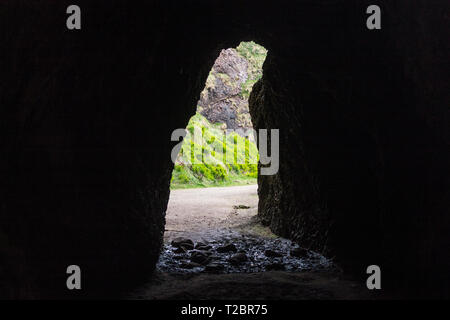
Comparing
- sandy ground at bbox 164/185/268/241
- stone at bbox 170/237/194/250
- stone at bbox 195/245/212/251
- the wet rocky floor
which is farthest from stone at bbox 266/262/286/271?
sandy ground at bbox 164/185/268/241

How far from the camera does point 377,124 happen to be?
428 centimetres

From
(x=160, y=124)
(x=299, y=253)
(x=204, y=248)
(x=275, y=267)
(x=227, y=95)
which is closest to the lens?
(x=160, y=124)

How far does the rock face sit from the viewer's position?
133 ft

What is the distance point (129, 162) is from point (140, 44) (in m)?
1.48

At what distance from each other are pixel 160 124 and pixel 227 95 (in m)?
38.4

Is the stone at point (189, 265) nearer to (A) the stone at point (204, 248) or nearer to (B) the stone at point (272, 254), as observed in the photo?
(A) the stone at point (204, 248)

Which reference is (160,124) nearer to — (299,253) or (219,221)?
(299,253)

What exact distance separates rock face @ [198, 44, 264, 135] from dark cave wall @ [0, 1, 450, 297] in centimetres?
3491

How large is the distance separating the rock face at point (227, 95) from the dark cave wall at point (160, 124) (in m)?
34.9

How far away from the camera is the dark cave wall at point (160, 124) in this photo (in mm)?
3434

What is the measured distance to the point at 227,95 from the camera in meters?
42.5

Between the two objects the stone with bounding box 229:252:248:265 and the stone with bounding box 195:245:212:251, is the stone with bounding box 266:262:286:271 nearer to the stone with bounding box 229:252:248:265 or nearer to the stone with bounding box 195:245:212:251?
the stone with bounding box 229:252:248:265

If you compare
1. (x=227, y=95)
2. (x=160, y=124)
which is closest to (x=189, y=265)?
(x=160, y=124)

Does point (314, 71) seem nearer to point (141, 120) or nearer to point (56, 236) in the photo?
point (141, 120)
